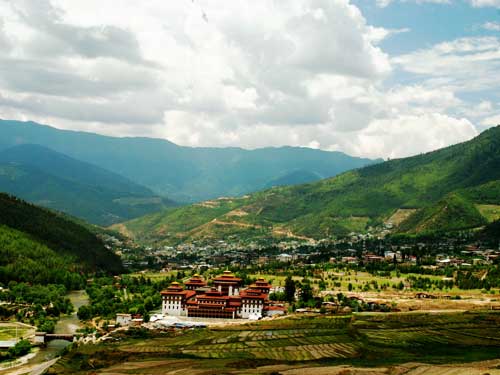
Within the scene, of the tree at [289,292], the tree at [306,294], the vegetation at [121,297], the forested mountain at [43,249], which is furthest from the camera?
the forested mountain at [43,249]

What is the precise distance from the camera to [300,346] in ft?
249

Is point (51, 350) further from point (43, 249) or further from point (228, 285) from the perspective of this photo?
point (43, 249)

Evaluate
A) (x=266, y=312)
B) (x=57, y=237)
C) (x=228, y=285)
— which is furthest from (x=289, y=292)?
(x=57, y=237)

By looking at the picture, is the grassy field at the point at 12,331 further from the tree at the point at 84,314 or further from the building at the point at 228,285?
the building at the point at 228,285

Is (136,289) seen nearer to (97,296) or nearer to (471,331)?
A: (97,296)

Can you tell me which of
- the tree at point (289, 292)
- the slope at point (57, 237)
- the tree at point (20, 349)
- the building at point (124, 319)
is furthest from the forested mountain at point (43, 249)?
the tree at point (289, 292)

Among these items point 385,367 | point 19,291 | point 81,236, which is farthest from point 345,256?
point 385,367

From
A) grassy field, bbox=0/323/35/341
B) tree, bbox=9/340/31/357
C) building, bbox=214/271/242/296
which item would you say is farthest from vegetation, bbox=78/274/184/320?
tree, bbox=9/340/31/357

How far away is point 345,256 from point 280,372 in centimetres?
11787

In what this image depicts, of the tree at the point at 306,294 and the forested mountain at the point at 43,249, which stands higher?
the forested mountain at the point at 43,249

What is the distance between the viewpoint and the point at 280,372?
6328 cm

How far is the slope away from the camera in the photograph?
162m

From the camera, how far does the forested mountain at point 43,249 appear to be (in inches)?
5394

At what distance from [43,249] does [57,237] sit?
18960 mm
